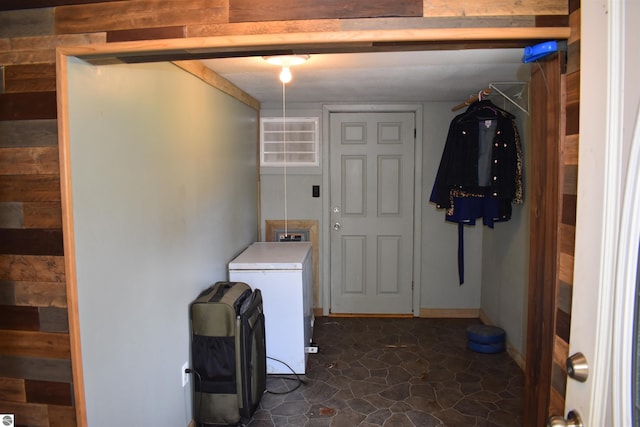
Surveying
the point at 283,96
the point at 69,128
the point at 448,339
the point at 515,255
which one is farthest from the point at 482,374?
the point at 69,128

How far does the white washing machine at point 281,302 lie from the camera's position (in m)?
3.15

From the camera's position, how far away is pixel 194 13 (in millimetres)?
1262

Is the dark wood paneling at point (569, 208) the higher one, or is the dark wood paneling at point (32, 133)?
the dark wood paneling at point (32, 133)

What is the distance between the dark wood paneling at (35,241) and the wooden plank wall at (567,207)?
60.2 inches

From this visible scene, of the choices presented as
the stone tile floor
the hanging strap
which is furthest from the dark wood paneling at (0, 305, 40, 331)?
Answer: the hanging strap

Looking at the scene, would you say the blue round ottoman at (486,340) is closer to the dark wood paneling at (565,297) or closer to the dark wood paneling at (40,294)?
the dark wood paneling at (565,297)

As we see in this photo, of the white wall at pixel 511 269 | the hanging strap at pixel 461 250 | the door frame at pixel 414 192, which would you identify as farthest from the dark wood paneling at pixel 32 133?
the hanging strap at pixel 461 250

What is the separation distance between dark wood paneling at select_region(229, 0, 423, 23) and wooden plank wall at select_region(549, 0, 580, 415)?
15.9 inches

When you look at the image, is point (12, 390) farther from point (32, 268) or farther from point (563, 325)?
point (563, 325)

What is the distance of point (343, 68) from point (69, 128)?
177 cm

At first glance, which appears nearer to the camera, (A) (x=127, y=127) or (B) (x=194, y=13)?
(B) (x=194, y=13)

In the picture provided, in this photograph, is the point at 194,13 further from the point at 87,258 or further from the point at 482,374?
the point at 482,374

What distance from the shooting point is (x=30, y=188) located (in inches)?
57.4

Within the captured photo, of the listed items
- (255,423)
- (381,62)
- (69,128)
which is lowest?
(255,423)
